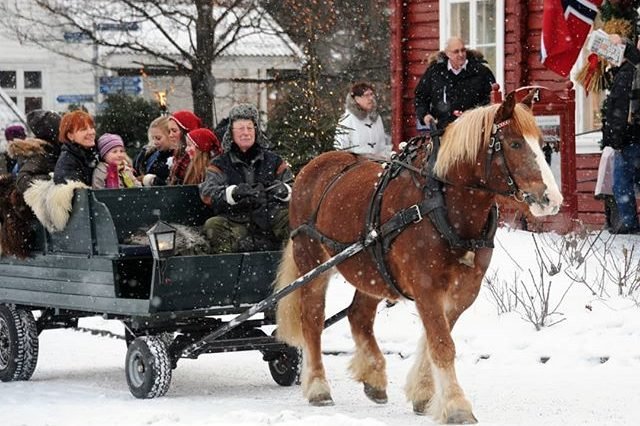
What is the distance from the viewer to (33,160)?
10578 millimetres

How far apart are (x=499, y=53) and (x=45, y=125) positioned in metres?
8.38

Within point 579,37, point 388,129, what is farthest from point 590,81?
point 388,129

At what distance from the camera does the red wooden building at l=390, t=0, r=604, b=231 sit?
1480 centimetres

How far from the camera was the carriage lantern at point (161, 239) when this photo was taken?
9164 millimetres

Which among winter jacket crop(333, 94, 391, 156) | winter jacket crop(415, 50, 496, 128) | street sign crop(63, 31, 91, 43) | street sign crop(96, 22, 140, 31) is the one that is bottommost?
winter jacket crop(333, 94, 391, 156)

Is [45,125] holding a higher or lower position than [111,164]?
higher

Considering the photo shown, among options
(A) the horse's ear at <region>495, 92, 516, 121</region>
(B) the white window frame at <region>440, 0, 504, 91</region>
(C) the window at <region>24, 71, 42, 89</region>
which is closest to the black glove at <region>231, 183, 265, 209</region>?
(A) the horse's ear at <region>495, 92, 516, 121</region>

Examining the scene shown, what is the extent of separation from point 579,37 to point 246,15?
44.2 feet

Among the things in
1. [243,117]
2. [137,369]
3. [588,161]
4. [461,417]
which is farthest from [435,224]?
[588,161]

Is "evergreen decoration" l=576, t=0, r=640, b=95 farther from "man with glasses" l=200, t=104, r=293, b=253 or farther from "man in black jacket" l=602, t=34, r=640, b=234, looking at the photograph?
"man with glasses" l=200, t=104, r=293, b=253

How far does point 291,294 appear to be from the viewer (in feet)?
30.5

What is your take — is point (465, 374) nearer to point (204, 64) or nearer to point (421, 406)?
point (421, 406)

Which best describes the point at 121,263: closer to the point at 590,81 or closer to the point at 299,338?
the point at 299,338

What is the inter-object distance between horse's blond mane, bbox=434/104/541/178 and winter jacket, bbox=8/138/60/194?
3676mm
